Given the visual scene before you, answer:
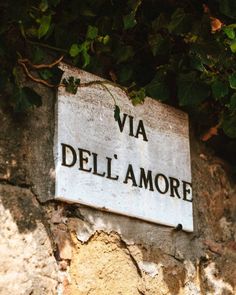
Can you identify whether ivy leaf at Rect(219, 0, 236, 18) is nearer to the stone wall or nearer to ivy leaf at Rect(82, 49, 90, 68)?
ivy leaf at Rect(82, 49, 90, 68)

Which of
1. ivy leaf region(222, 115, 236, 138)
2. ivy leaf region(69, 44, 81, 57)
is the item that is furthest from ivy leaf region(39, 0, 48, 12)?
Answer: ivy leaf region(222, 115, 236, 138)

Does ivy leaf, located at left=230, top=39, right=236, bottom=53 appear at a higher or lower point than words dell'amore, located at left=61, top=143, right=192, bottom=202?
higher

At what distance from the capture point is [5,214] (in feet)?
6.45

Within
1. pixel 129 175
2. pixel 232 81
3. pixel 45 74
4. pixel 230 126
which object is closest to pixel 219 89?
pixel 232 81

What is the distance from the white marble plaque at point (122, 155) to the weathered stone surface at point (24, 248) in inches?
4.4

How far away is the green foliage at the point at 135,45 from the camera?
6.93 feet

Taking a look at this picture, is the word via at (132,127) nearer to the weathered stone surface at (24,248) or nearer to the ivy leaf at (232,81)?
the ivy leaf at (232,81)

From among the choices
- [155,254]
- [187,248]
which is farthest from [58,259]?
[187,248]

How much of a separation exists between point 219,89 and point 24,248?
0.85 meters

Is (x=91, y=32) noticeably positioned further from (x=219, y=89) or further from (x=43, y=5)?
(x=219, y=89)

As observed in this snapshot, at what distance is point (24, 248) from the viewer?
198cm

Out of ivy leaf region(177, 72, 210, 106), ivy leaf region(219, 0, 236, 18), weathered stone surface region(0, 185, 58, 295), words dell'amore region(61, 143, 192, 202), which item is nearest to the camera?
weathered stone surface region(0, 185, 58, 295)

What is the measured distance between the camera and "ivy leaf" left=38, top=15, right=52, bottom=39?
2.13m

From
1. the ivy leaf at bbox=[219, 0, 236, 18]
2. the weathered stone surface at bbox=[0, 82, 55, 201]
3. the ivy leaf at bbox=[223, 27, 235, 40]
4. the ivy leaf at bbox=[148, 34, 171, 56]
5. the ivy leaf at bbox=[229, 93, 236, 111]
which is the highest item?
the ivy leaf at bbox=[219, 0, 236, 18]
